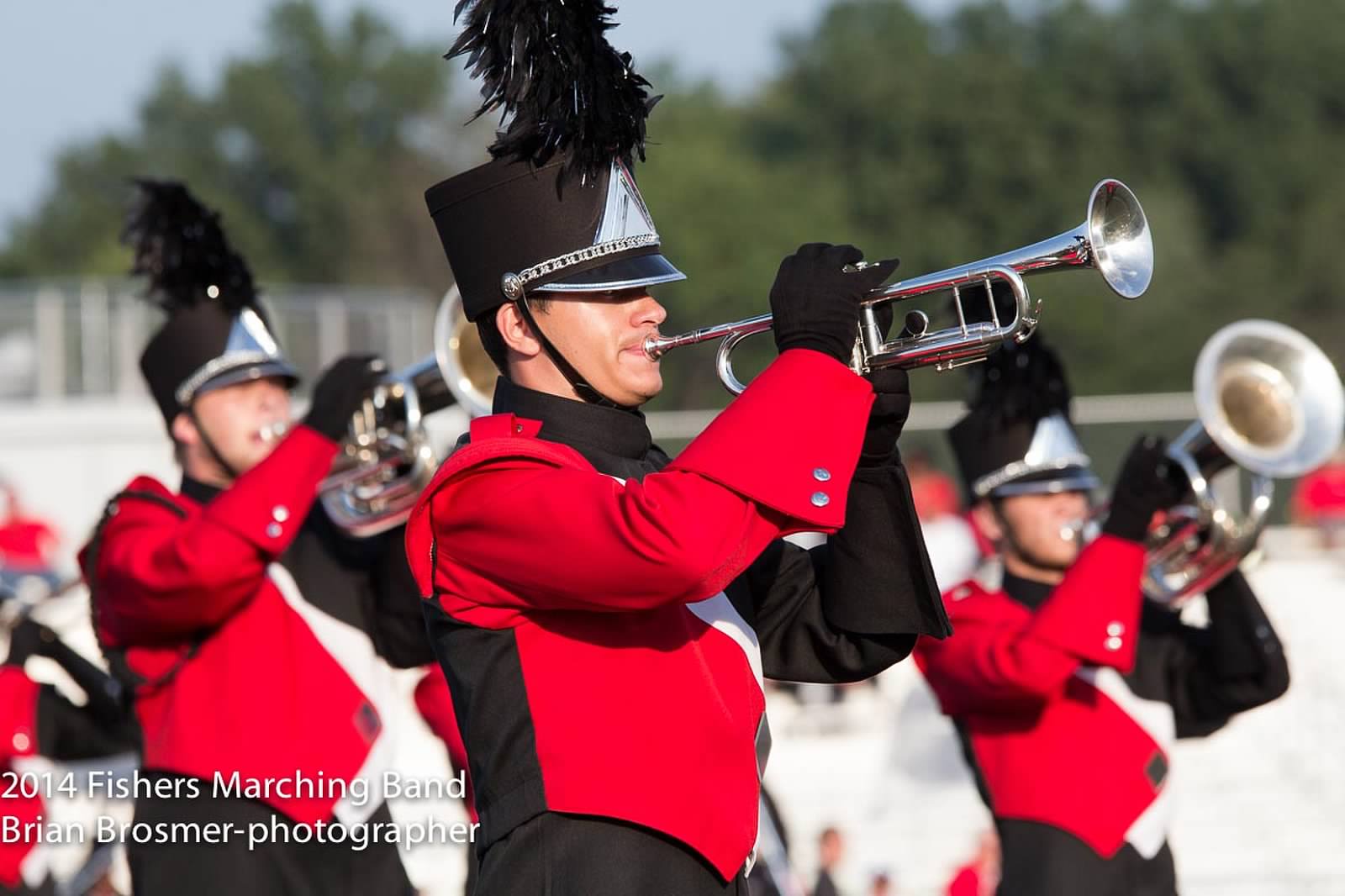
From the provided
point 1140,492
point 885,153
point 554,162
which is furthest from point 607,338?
point 885,153

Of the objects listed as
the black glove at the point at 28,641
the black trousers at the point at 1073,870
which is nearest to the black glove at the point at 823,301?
the black trousers at the point at 1073,870

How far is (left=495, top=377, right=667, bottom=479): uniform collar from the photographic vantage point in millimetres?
3193

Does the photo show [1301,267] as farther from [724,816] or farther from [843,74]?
[724,816]

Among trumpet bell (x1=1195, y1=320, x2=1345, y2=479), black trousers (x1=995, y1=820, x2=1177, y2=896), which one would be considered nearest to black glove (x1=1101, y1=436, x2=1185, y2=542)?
trumpet bell (x1=1195, y1=320, x2=1345, y2=479)

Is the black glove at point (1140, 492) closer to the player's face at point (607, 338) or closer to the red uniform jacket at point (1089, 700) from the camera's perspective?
the red uniform jacket at point (1089, 700)

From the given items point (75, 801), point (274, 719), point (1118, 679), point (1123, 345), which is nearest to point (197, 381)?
point (274, 719)

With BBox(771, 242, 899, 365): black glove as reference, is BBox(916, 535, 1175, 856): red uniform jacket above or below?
below

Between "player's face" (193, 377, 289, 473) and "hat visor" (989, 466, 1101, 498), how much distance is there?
1.79 metres

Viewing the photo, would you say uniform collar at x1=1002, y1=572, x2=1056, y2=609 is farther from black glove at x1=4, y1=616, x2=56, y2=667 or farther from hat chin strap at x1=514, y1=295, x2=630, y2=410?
black glove at x1=4, y1=616, x2=56, y2=667

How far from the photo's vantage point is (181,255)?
553cm

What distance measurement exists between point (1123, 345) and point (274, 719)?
109ft

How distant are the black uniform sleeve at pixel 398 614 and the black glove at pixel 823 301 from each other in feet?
7.24

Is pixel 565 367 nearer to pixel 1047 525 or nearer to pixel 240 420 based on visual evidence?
pixel 240 420

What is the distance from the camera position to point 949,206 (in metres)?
43.9
